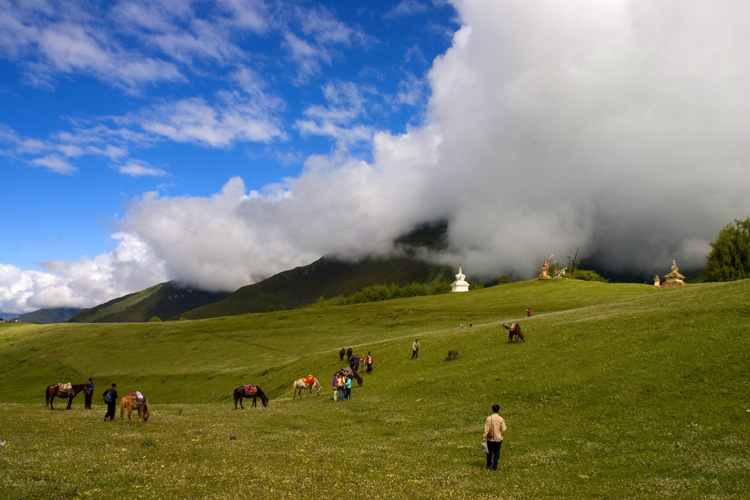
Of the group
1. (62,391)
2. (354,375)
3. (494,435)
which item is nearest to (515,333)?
(354,375)

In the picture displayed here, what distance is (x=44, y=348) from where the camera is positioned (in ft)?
339

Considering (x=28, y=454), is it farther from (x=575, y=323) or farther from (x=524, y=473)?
(x=575, y=323)

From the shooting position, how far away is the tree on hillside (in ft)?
409

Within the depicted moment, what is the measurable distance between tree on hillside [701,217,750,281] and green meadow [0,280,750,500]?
9482 centimetres

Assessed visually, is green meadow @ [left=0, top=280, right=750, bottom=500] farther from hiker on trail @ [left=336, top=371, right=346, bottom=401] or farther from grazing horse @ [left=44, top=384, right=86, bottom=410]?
grazing horse @ [left=44, top=384, right=86, bottom=410]

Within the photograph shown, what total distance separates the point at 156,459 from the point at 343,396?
74.9 ft

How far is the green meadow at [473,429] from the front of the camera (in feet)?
51.6

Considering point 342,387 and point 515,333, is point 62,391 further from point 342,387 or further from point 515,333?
point 515,333

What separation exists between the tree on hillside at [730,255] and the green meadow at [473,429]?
94822mm

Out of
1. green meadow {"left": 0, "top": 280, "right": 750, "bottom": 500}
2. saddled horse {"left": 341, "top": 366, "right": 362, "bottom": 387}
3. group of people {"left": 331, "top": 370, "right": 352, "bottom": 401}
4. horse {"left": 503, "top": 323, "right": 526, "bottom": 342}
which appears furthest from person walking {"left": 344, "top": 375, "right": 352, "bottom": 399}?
horse {"left": 503, "top": 323, "right": 526, "bottom": 342}

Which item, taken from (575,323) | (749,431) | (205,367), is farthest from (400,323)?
(749,431)

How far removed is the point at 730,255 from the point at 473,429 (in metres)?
140

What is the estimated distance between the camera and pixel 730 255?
12800 cm

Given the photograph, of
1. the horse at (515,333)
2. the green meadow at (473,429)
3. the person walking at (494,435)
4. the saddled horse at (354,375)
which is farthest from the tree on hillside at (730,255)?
the person walking at (494,435)
